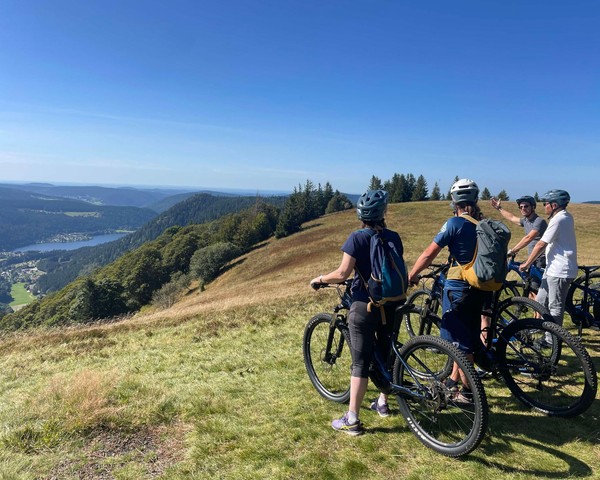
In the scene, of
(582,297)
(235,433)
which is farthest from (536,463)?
(582,297)

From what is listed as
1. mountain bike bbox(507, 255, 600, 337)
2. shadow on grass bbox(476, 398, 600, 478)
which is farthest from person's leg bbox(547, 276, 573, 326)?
shadow on grass bbox(476, 398, 600, 478)

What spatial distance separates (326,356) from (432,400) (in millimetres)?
1906

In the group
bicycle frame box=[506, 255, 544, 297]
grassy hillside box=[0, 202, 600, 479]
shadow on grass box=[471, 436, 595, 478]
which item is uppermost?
bicycle frame box=[506, 255, 544, 297]

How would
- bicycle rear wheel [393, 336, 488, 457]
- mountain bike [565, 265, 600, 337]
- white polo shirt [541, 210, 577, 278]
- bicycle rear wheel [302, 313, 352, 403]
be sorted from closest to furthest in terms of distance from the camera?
1. bicycle rear wheel [393, 336, 488, 457]
2. bicycle rear wheel [302, 313, 352, 403]
3. white polo shirt [541, 210, 577, 278]
4. mountain bike [565, 265, 600, 337]

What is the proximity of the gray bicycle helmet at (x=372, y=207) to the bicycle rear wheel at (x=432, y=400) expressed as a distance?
1.51 m

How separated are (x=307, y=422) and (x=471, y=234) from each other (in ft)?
10.6

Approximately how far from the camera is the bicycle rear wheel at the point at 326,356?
18.0ft

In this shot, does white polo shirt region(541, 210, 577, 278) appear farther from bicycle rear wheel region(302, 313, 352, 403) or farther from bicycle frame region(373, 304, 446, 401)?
bicycle rear wheel region(302, 313, 352, 403)

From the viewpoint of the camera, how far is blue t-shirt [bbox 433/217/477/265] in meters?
4.56

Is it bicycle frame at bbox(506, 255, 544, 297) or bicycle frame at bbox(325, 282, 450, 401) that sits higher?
bicycle frame at bbox(506, 255, 544, 297)

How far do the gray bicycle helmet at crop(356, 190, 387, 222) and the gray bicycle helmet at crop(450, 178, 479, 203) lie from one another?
1.13m

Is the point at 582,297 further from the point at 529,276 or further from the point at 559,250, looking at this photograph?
the point at 559,250

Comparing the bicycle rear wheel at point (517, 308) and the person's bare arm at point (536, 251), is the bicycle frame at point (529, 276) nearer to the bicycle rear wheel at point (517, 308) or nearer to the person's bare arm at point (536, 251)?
the person's bare arm at point (536, 251)

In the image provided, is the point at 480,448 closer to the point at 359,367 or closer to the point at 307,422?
the point at 359,367
